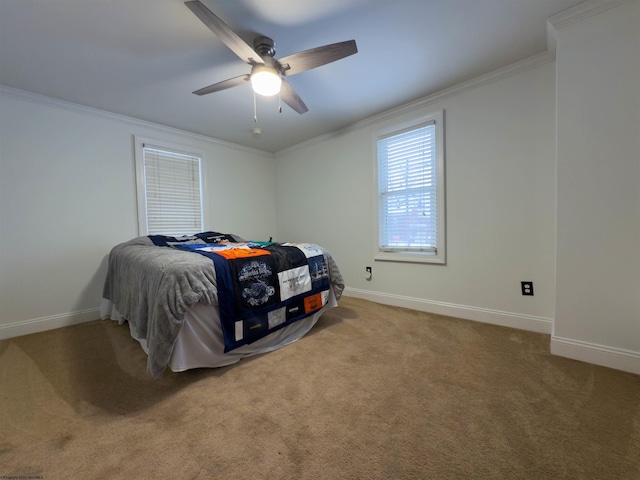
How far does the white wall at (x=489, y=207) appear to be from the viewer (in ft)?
6.98

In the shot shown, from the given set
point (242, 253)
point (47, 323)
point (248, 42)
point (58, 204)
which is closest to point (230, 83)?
point (248, 42)

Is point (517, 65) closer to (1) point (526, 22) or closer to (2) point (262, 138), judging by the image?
(1) point (526, 22)

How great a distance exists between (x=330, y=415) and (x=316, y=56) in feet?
6.81

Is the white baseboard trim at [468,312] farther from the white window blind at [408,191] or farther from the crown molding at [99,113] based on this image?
the crown molding at [99,113]

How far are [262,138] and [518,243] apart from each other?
11.1 feet

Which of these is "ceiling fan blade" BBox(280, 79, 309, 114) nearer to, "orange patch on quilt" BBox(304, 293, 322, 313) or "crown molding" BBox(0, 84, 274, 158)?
"orange patch on quilt" BBox(304, 293, 322, 313)

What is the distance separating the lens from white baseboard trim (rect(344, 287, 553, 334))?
218 cm

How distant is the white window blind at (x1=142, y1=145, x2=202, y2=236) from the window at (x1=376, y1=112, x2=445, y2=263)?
252cm

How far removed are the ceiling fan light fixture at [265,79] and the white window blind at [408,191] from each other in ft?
5.55

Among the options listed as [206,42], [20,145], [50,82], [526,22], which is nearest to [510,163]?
[526,22]

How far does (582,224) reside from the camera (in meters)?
1.67

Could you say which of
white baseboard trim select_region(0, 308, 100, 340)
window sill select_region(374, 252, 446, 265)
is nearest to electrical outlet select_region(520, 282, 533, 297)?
window sill select_region(374, 252, 446, 265)

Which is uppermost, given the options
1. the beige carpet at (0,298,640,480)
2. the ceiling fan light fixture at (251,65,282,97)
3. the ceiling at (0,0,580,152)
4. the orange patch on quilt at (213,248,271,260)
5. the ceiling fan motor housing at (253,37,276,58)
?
the ceiling at (0,0,580,152)

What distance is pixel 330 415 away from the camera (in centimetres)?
128
